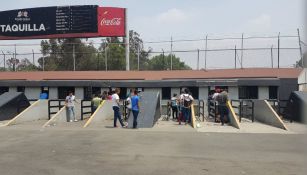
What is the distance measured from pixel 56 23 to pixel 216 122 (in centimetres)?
2109

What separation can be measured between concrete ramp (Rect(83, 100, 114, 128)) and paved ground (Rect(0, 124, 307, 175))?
13.3 ft

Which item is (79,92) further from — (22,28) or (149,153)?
(149,153)

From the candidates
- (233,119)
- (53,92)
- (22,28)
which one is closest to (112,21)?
(22,28)

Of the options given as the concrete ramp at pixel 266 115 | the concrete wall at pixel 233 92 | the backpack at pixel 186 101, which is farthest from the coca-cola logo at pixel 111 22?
the backpack at pixel 186 101

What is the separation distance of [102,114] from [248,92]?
408 inches

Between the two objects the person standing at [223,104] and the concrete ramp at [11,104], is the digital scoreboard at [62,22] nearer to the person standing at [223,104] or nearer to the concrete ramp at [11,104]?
the concrete ramp at [11,104]

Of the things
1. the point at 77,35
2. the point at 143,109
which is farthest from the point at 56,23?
the point at 143,109

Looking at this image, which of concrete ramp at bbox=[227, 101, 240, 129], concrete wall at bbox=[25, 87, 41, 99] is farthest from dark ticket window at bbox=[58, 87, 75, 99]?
concrete ramp at bbox=[227, 101, 240, 129]

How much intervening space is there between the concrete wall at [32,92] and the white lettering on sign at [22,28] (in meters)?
8.79

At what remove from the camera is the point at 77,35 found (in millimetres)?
35438

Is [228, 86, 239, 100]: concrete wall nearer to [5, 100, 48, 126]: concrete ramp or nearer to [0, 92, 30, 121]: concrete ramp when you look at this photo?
[5, 100, 48, 126]: concrete ramp

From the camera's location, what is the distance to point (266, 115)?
19031 millimetres

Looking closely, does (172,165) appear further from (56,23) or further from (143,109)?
(56,23)

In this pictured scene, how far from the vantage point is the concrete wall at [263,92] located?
26.0 meters
